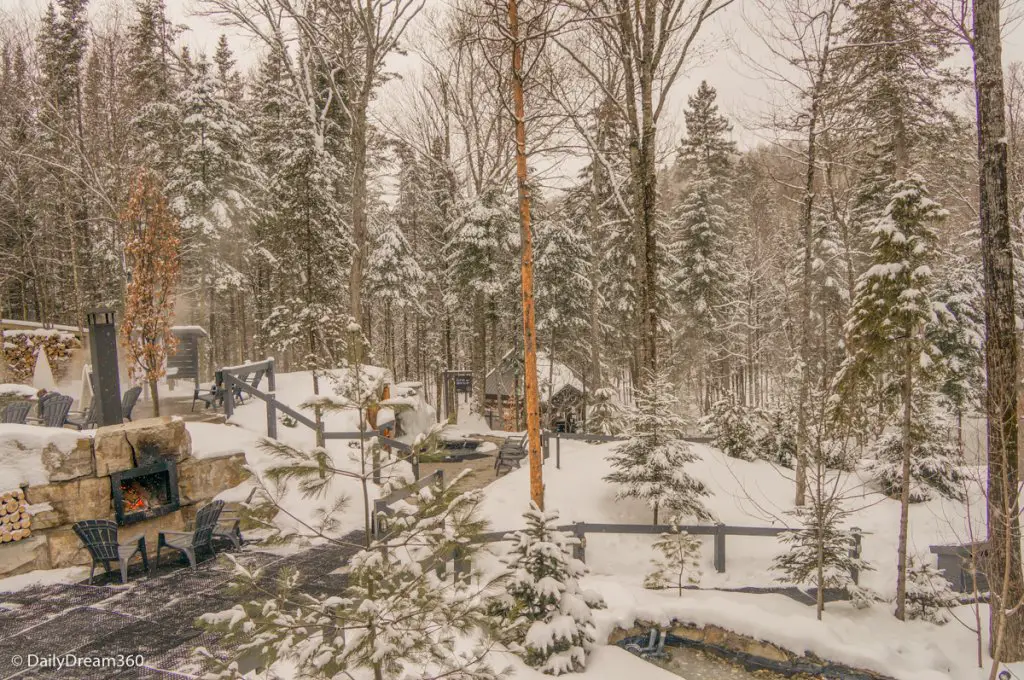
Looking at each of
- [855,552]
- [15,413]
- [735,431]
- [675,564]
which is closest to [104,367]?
[15,413]

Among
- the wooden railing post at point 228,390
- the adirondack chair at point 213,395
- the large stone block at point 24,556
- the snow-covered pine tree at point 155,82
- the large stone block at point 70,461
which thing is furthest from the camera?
the snow-covered pine tree at point 155,82

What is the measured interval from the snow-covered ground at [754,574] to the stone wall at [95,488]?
5.37 m

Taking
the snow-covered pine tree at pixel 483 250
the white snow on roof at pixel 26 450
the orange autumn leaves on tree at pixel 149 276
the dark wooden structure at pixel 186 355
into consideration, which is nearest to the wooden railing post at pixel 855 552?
the white snow on roof at pixel 26 450

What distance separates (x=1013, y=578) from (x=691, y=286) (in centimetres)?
2034

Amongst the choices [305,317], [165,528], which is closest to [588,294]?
[305,317]

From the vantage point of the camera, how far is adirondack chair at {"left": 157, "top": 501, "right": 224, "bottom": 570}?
28.0 ft

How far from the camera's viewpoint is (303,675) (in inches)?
134

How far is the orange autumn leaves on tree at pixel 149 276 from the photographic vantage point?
508 inches

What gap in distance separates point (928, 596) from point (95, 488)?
43.2 ft

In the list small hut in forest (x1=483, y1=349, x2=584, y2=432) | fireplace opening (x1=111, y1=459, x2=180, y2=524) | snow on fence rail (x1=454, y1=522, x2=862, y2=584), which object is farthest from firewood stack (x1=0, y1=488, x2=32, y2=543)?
small hut in forest (x1=483, y1=349, x2=584, y2=432)

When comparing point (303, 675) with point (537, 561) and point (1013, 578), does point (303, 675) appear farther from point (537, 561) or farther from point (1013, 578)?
point (1013, 578)

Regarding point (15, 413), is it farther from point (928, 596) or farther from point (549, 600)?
point (928, 596)

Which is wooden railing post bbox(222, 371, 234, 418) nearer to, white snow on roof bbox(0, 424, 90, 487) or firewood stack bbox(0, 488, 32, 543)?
white snow on roof bbox(0, 424, 90, 487)

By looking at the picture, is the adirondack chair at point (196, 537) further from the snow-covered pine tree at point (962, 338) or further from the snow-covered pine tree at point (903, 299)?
the snow-covered pine tree at point (962, 338)
